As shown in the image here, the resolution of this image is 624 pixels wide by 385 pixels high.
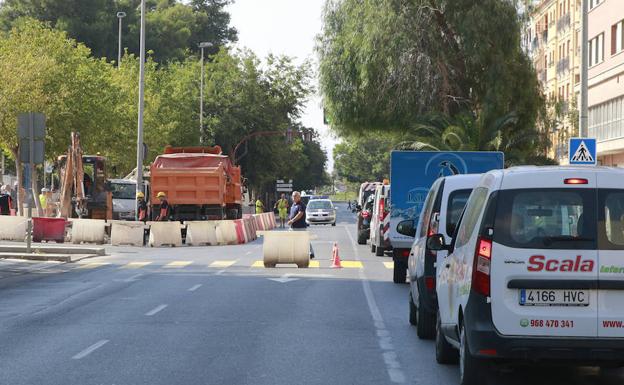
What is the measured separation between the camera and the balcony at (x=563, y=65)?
8343 cm

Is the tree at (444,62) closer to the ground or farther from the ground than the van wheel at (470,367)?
farther from the ground

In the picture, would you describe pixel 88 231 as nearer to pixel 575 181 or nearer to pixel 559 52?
pixel 575 181

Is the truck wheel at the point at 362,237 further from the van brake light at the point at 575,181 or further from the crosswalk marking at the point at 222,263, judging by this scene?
the van brake light at the point at 575,181

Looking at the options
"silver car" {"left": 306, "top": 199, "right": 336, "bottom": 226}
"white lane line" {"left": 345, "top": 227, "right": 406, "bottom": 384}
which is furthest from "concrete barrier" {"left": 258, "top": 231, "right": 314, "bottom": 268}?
"silver car" {"left": 306, "top": 199, "right": 336, "bottom": 226}

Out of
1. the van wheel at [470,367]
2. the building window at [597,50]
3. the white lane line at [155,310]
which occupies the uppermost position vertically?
the building window at [597,50]

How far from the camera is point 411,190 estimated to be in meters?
25.0

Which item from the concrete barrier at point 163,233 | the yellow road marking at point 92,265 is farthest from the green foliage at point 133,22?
the yellow road marking at point 92,265

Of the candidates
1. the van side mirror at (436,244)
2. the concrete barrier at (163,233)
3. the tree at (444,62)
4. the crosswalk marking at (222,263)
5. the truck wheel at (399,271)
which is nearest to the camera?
the van side mirror at (436,244)

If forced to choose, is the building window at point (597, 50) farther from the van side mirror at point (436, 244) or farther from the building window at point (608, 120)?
the van side mirror at point (436, 244)

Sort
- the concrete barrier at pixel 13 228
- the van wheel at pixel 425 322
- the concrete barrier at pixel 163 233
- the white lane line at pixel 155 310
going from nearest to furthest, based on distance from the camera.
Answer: the van wheel at pixel 425 322 → the white lane line at pixel 155 310 → the concrete barrier at pixel 163 233 → the concrete barrier at pixel 13 228

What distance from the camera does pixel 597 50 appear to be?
A: 2312 inches

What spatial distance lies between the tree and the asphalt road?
1844cm

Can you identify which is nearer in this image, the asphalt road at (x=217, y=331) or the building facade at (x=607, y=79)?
the asphalt road at (x=217, y=331)

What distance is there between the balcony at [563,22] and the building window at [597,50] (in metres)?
23.4
